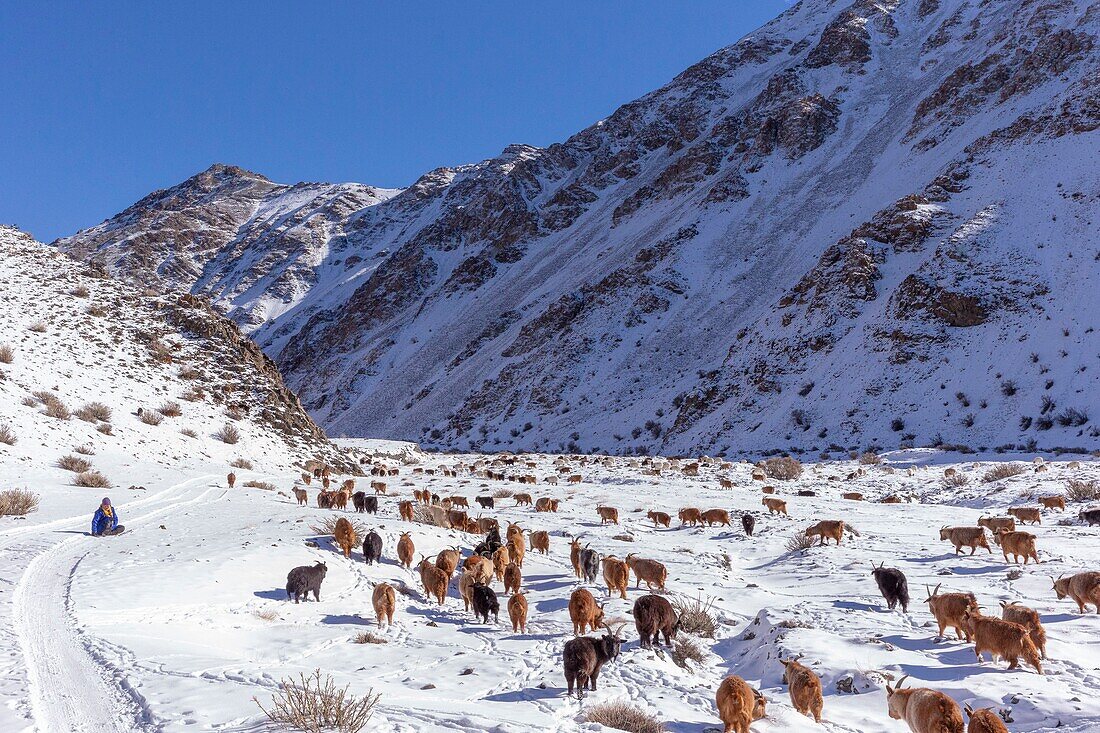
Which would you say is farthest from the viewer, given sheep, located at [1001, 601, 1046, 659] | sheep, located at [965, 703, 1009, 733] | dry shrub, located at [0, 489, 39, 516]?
dry shrub, located at [0, 489, 39, 516]

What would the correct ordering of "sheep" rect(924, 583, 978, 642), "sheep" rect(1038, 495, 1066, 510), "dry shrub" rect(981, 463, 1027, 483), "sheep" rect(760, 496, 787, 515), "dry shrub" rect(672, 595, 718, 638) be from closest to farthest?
"sheep" rect(924, 583, 978, 642), "dry shrub" rect(672, 595, 718, 638), "sheep" rect(1038, 495, 1066, 510), "sheep" rect(760, 496, 787, 515), "dry shrub" rect(981, 463, 1027, 483)

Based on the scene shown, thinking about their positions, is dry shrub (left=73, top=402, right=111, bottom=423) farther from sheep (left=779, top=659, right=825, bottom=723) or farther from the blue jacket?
sheep (left=779, top=659, right=825, bottom=723)

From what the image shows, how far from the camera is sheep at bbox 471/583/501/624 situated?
855 centimetres

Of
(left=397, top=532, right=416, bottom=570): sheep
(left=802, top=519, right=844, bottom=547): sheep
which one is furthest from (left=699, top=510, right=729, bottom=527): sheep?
(left=397, top=532, right=416, bottom=570): sheep

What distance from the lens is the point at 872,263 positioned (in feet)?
148

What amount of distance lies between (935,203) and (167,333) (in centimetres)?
5316

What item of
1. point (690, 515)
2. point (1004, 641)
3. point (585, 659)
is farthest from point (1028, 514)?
point (585, 659)

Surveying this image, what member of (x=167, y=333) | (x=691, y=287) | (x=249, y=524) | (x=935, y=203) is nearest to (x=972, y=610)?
(x=249, y=524)

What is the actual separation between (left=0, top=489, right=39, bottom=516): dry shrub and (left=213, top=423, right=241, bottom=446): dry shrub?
12.3m

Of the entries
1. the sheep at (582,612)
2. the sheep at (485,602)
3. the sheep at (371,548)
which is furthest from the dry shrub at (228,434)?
the sheep at (582,612)

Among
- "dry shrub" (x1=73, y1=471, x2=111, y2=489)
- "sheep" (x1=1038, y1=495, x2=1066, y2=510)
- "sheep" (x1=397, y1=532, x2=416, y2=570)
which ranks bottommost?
"sheep" (x1=1038, y1=495, x2=1066, y2=510)

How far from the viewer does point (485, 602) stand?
338 inches

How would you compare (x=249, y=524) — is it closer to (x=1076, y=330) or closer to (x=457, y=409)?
(x=1076, y=330)

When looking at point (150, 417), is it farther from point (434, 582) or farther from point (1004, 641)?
point (1004, 641)
